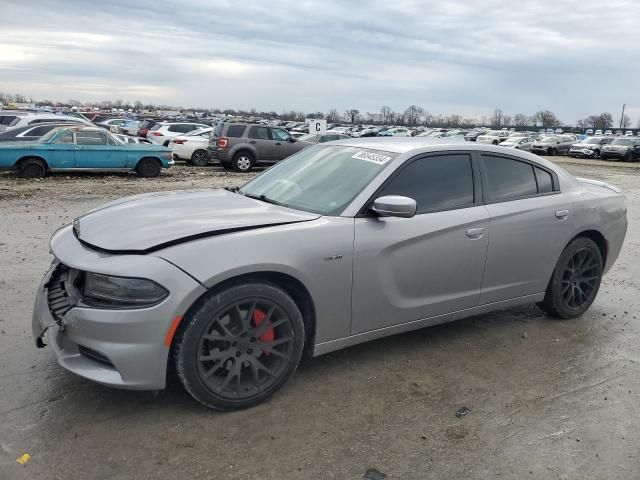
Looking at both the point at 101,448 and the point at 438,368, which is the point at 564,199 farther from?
the point at 101,448

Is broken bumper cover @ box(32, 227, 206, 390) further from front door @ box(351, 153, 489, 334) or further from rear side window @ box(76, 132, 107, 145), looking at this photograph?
rear side window @ box(76, 132, 107, 145)

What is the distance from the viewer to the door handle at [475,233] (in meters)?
4.06

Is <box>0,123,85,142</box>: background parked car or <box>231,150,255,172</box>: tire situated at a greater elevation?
<box>0,123,85,142</box>: background parked car

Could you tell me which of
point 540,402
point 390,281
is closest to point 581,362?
point 540,402

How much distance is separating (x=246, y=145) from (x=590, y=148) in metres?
27.3

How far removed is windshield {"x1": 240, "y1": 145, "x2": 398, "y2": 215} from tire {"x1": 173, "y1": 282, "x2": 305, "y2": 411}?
0.80 meters

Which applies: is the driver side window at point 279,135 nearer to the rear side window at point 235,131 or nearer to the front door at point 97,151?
the rear side window at point 235,131

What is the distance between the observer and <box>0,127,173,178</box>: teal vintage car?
14273 mm

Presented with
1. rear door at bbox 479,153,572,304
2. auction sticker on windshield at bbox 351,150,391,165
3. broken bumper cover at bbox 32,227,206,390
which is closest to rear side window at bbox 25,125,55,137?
auction sticker on windshield at bbox 351,150,391,165

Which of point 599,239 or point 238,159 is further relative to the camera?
point 238,159

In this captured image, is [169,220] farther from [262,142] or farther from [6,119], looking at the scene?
[6,119]

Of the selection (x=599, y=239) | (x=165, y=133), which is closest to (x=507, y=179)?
(x=599, y=239)

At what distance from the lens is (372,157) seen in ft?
13.4

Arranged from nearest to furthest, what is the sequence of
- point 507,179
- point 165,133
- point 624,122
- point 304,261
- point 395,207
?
1. point 304,261
2. point 395,207
3. point 507,179
4. point 165,133
5. point 624,122
